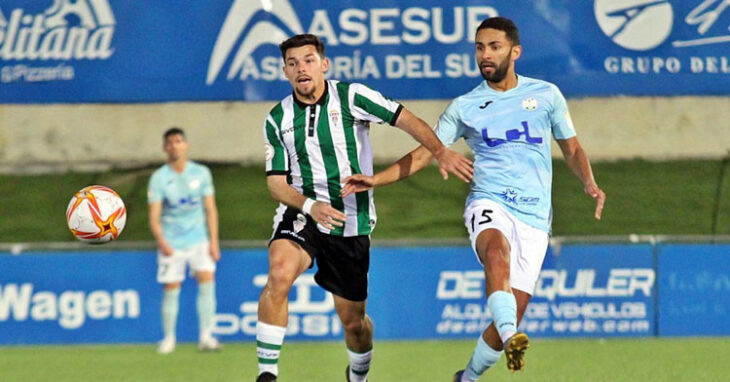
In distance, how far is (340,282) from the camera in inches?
291

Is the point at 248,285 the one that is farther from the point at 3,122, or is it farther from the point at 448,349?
the point at 3,122

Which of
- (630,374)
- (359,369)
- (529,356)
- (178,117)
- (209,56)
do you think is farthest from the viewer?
(178,117)

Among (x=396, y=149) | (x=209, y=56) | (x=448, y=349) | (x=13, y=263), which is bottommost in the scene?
(x=448, y=349)

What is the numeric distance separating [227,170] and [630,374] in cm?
712

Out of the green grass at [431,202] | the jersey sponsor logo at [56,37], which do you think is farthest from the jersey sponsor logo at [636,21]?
the jersey sponsor logo at [56,37]

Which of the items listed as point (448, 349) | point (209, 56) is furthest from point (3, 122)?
point (448, 349)

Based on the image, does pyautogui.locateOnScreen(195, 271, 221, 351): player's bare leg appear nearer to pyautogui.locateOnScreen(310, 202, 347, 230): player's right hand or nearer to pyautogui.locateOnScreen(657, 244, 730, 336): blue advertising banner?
pyautogui.locateOnScreen(657, 244, 730, 336): blue advertising banner

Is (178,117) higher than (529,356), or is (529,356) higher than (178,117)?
(178,117)

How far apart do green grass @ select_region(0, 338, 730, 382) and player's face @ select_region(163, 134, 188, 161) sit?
5.51ft

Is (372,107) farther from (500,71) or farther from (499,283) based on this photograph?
(499,283)

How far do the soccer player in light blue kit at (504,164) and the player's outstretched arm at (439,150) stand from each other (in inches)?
7.3

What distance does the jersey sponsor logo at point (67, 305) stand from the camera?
1120 cm

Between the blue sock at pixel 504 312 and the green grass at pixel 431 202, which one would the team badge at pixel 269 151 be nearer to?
the blue sock at pixel 504 312

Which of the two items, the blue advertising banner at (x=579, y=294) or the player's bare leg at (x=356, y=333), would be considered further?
the blue advertising banner at (x=579, y=294)
